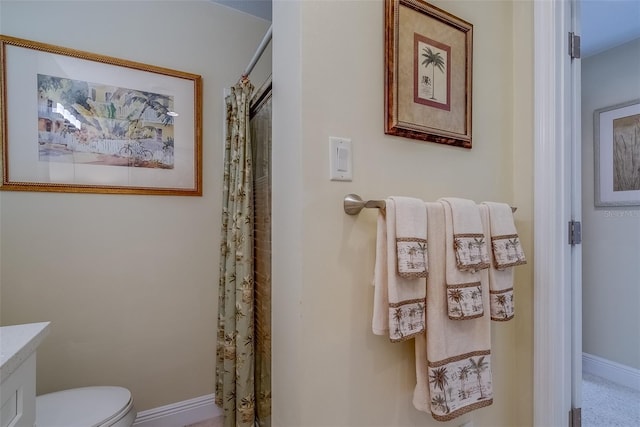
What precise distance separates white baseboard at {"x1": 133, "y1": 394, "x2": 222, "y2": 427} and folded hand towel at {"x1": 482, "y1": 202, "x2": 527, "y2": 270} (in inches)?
73.3

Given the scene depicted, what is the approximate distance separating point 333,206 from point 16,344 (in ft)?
2.89

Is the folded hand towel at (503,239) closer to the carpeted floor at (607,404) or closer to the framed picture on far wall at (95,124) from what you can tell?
the carpeted floor at (607,404)

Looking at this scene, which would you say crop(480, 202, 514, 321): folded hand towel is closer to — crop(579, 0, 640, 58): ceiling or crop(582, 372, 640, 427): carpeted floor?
crop(582, 372, 640, 427): carpeted floor

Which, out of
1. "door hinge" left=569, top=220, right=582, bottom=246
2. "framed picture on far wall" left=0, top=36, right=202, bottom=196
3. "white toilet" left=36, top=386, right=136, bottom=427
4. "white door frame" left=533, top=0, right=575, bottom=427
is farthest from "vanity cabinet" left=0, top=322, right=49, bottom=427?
"door hinge" left=569, top=220, right=582, bottom=246

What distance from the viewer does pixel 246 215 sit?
58.0 inches

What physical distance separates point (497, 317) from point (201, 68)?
2040mm

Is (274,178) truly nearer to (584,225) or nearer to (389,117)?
(389,117)

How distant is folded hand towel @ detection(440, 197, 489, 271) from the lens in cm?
86

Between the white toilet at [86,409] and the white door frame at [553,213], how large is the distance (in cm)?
168

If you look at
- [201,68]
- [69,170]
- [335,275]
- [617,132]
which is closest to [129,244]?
[69,170]

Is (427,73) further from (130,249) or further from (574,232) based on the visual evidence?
(130,249)

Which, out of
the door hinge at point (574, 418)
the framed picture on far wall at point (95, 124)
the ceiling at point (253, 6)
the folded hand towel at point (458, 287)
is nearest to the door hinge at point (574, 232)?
the folded hand towel at point (458, 287)

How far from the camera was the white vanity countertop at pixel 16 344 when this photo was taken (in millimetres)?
669

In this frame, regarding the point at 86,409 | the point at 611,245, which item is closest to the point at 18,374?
the point at 86,409
